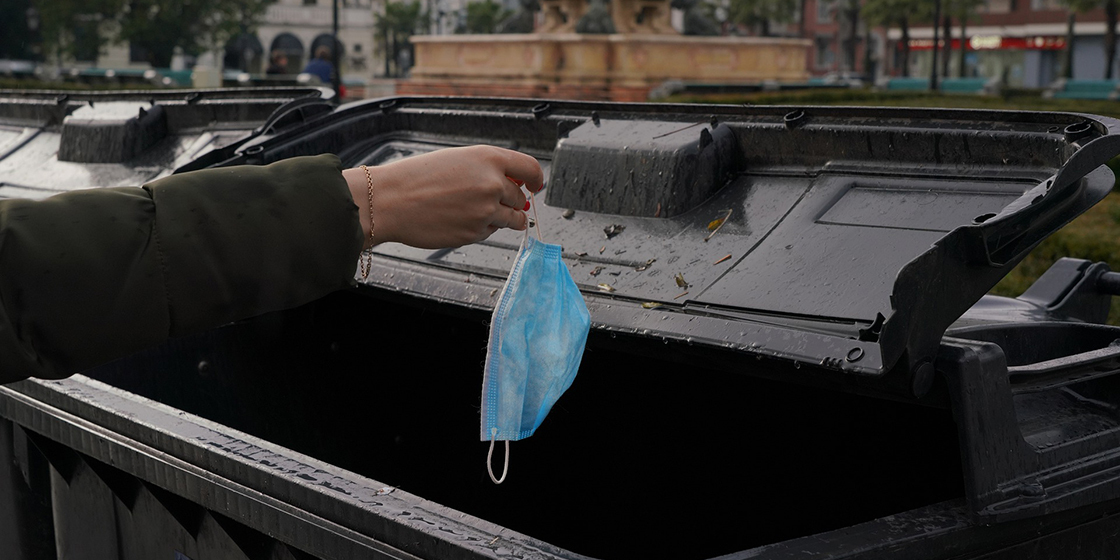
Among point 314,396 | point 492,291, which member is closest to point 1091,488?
point 492,291

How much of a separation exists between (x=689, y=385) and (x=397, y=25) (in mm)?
63592

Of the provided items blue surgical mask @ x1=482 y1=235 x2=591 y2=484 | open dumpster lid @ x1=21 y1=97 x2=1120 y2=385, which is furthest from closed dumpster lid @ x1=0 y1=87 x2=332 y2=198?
blue surgical mask @ x1=482 y1=235 x2=591 y2=484

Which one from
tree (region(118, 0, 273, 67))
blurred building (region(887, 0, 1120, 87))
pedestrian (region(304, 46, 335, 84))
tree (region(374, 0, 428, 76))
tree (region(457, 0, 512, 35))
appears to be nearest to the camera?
pedestrian (region(304, 46, 335, 84))

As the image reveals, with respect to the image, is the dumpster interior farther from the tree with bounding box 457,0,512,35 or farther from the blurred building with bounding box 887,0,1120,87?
the tree with bounding box 457,0,512,35

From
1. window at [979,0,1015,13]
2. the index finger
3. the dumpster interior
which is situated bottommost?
the dumpster interior

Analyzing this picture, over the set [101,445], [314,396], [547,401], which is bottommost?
[314,396]

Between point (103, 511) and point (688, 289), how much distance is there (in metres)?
1.25

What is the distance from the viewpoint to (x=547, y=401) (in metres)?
1.84

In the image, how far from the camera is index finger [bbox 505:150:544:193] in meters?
1.65

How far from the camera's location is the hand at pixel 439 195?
4.96 ft

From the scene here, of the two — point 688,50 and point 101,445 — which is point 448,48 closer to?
point 688,50

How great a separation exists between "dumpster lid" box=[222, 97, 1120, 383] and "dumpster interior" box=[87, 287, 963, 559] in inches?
5.0

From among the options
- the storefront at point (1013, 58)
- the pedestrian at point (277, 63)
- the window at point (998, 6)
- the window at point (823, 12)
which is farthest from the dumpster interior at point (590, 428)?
the window at point (823, 12)

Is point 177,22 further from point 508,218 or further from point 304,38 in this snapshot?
point 508,218
